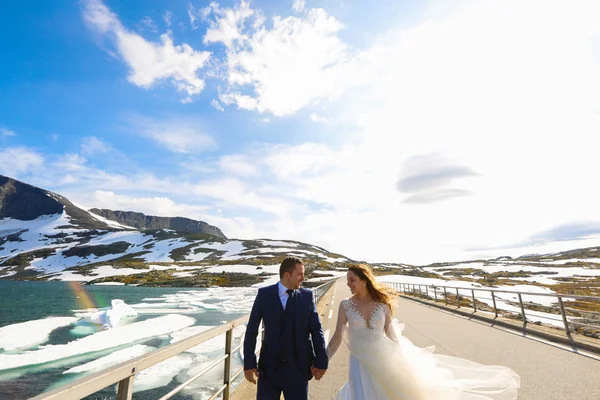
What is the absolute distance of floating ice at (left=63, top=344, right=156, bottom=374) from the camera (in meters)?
12.5

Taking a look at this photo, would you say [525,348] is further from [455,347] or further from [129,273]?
[129,273]

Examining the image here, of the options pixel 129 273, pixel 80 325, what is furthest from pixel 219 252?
pixel 80 325

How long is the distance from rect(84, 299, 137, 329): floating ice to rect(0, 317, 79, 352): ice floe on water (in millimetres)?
1783

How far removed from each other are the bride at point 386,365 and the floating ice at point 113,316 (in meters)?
24.7

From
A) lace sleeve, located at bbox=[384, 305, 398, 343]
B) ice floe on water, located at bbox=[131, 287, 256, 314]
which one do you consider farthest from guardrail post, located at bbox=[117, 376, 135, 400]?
ice floe on water, located at bbox=[131, 287, 256, 314]

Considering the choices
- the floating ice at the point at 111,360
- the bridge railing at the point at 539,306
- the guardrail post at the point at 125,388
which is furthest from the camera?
the floating ice at the point at 111,360

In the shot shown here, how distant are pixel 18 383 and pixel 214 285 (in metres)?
67.1

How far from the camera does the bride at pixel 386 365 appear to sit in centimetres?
341

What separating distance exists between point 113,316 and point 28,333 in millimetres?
5813

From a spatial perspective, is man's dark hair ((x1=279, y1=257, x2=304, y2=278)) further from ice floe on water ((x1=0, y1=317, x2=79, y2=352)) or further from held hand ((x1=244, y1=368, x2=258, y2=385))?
ice floe on water ((x1=0, y1=317, x2=79, y2=352))

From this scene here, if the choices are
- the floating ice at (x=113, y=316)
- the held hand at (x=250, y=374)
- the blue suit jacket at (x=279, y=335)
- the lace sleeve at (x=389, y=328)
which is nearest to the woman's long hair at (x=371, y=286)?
the lace sleeve at (x=389, y=328)

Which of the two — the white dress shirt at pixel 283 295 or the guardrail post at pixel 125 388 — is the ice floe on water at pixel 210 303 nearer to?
the white dress shirt at pixel 283 295

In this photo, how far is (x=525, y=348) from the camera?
306 inches

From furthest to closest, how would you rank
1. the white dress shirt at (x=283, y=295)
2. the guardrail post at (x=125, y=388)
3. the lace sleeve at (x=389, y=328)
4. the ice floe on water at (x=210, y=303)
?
the ice floe on water at (x=210, y=303)
the lace sleeve at (x=389, y=328)
the white dress shirt at (x=283, y=295)
the guardrail post at (x=125, y=388)
